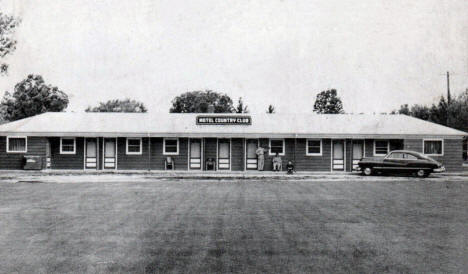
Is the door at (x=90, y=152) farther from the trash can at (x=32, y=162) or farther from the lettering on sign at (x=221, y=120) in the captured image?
the lettering on sign at (x=221, y=120)

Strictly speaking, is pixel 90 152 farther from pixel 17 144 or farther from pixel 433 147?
pixel 433 147

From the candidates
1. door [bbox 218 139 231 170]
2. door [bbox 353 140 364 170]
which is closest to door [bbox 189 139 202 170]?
door [bbox 218 139 231 170]

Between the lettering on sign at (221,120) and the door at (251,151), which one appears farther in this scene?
the lettering on sign at (221,120)

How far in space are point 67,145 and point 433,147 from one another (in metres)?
24.3

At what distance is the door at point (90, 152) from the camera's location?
1267 inches

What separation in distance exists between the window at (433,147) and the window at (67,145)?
2328 centimetres

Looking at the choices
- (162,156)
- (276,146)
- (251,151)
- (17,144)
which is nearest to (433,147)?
(276,146)

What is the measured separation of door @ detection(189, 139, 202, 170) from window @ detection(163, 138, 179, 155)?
96 centimetres

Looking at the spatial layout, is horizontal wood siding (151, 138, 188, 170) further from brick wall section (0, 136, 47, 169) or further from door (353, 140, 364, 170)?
door (353, 140, 364, 170)

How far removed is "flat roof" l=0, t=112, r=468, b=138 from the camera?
3117cm

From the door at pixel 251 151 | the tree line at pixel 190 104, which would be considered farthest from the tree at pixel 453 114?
the door at pixel 251 151

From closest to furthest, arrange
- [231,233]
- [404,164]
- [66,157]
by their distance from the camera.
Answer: [231,233], [404,164], [66,157]

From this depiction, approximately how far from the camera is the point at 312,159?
3216cm

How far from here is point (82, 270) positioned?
6.88 m
